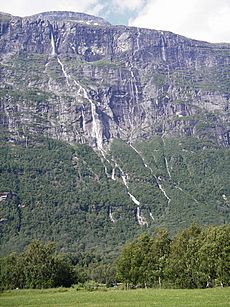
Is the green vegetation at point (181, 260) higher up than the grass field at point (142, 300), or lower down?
higher up

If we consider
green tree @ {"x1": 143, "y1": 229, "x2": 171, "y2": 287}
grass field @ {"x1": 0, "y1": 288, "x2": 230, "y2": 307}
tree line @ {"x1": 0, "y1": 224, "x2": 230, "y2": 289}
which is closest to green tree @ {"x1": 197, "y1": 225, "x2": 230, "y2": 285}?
→ tree line @ {"x1": 0, "y1": 224, "x2": 230, "y2": 289}

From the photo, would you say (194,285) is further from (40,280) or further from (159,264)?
(40,280)

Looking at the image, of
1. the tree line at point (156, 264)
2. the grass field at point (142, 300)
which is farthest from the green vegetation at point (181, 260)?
the grass field at point (142, 300)

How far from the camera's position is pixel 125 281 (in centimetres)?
8888

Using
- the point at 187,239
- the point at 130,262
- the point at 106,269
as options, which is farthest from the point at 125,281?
the point at 106,269

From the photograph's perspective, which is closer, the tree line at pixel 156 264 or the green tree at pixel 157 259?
the tree line at pixel 156 264

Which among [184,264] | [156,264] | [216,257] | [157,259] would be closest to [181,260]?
[184,264]

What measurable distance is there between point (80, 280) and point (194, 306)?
80.4m

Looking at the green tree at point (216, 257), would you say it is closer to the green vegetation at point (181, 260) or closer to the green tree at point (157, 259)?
the green vegetation at point (181, 260)

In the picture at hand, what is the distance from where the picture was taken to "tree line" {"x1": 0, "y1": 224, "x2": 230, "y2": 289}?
71500 mm

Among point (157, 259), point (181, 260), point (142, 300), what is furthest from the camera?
point (157, 259)

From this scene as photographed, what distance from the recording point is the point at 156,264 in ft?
273

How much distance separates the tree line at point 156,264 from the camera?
7150 cm

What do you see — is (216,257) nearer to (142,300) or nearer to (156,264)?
(156,264)
